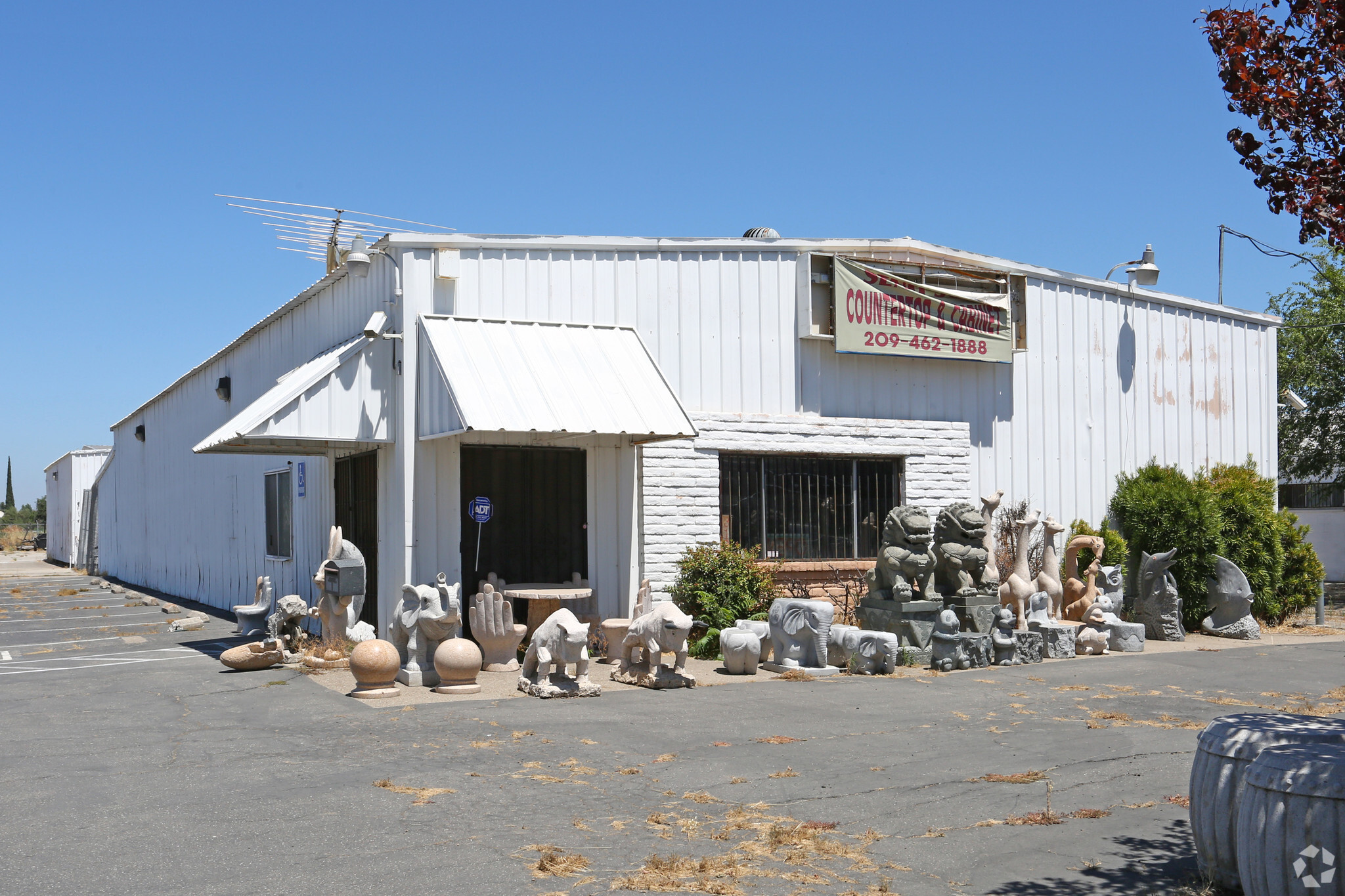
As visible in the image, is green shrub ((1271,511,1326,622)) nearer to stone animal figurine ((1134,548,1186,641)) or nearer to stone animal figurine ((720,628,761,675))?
stone animal figurine ((1134,548,1186,641))

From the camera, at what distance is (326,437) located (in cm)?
1248

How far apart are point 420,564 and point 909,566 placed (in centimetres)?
536

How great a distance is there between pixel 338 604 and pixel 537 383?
320 cm

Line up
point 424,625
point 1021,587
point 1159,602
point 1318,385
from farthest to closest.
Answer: point 1318,385, point 1159,602, point 1021,587, point 424,625

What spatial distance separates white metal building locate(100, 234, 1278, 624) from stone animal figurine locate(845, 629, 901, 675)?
251 centimetres

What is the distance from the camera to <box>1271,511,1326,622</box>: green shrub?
59.6 feet

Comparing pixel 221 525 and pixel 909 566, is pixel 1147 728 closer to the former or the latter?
pixel 909 566

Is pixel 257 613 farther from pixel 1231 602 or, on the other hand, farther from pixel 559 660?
pixel 1231 602

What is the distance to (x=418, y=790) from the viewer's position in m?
6.95

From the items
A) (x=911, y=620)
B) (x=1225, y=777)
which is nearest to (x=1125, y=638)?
(x=911, y=620)

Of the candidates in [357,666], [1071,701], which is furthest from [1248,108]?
[357,666]

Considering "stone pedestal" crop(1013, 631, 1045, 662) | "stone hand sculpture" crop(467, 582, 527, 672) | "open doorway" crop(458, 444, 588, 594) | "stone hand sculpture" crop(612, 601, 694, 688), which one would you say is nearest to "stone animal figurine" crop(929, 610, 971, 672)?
"stone pedestal" crop(1013, 631, 1045, 662)

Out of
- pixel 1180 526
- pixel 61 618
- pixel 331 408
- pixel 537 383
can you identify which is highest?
pixel 537 383

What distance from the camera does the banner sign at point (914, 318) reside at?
15352 millimetres
